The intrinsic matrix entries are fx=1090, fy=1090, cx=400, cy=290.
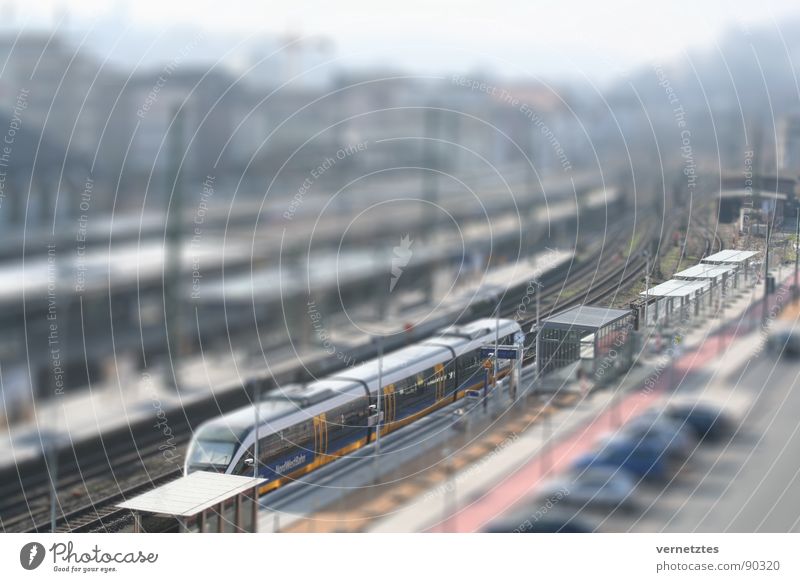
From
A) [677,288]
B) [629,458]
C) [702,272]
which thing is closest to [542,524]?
[629,458]

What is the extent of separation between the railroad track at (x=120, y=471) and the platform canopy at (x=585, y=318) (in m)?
0.05

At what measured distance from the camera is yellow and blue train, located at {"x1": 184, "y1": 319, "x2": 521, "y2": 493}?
5121 mm

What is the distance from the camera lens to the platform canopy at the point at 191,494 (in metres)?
4.11

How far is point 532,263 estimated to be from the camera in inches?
201

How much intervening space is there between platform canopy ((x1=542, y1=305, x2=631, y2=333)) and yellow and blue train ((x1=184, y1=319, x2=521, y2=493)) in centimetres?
24

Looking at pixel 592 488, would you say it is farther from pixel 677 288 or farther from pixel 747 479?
pixel 677 288

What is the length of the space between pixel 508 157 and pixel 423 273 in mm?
755

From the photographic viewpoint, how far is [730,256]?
4.78 metres

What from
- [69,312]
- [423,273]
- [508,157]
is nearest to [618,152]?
[508,157]

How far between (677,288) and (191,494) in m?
2.26

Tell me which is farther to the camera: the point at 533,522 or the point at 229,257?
the point at 229,257

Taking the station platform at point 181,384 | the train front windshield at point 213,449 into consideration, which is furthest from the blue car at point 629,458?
the train front windshield at point 213,449

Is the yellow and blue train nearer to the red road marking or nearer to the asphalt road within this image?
the red road marking
